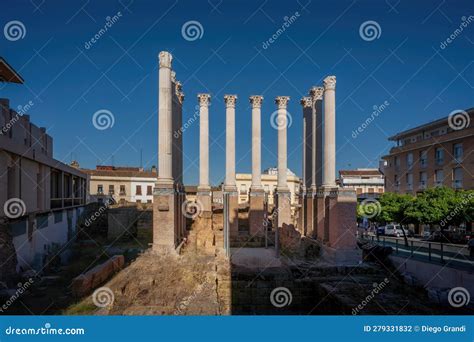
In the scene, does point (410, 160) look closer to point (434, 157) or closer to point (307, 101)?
point (434, 157)

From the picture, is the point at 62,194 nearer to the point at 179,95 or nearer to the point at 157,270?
the point at 179,95

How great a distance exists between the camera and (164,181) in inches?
638

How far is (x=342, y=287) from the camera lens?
1327 cm

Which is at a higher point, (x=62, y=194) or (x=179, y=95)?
(x=179, y=95)

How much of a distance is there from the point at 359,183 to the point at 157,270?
45.9 m

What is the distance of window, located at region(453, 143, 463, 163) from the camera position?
2988cm

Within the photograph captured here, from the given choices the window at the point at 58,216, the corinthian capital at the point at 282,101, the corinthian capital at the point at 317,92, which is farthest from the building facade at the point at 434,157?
the window at the point at 58,216

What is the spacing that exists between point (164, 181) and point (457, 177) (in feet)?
85.7

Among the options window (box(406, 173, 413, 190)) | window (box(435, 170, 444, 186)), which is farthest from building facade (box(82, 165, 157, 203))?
window (box(435, 170, 444, 186))

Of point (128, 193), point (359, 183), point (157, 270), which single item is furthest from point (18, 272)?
point (359, 183)

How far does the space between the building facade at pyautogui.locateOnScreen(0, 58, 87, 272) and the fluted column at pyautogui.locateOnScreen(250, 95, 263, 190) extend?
493 inches

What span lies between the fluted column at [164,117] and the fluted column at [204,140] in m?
8.56

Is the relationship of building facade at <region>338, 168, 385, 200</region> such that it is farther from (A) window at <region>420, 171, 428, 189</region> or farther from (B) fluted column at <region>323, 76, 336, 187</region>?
(B) fluted column at <region>323, 76, 336, 187</region>

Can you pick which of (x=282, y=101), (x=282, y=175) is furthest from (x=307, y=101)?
(x=282, y=175)
